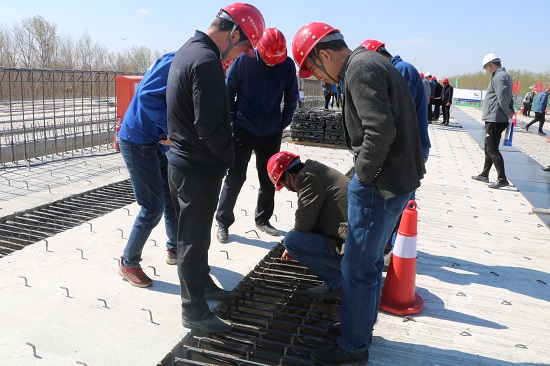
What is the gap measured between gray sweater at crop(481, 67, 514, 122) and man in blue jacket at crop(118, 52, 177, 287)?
20.0 feet

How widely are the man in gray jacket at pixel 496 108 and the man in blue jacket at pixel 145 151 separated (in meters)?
6.13

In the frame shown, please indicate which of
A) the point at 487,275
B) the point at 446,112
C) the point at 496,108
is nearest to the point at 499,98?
the point at 496,108

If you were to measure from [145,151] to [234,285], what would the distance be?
129cm

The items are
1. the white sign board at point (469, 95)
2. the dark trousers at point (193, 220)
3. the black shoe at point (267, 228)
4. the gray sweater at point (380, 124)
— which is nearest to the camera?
the gray sweater at point (380, 124)

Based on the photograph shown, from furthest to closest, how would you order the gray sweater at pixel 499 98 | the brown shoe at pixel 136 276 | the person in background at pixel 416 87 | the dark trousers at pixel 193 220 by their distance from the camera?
the gray sweater at pixel 499 98
the person in background at pixel 416 87
the brown shoe at pixel 136 276
the dark trousers at pixel 193 220

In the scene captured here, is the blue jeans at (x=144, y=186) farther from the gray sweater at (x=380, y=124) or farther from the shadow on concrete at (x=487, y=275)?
the shadow on concrete at (x=487, y=275)

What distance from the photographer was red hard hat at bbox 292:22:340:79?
8.59ft

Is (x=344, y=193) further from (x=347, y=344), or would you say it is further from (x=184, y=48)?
(x=184, y=48)

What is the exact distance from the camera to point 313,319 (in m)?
3.35

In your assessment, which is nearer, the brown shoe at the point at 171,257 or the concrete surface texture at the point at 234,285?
the concrete surface texture at the point at 234,285

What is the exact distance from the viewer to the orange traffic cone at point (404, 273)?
348 cm

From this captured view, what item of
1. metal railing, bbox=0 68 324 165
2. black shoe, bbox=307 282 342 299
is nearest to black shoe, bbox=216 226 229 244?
black shoe, bbox=307 282 342 299

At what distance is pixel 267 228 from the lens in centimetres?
513

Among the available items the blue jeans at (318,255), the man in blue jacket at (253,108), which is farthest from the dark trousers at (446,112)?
the blue jeans at (318,255)
